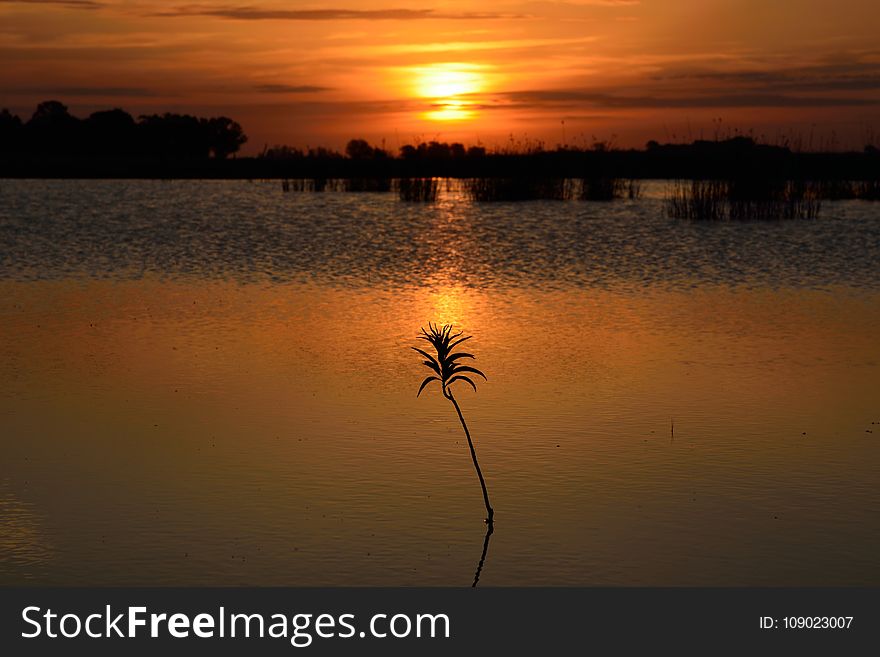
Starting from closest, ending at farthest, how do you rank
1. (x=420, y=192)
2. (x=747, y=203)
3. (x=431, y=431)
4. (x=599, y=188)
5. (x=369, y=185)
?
(x=431, y=431)
(x=747, y=203)
(x=599, y=188)
(x=420, y=192)
(x=369, y=185)

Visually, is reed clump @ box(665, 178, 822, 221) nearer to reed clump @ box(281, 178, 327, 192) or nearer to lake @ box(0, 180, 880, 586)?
lake @ box(0, 180, 880, 586)

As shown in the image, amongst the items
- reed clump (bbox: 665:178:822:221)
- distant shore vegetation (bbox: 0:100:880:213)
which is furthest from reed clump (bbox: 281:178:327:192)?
reed clump (bbox: 665:178:822:221)

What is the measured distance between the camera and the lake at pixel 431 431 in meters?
7.24

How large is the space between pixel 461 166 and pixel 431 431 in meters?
41.7

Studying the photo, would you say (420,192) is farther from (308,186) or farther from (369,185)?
(308,186)

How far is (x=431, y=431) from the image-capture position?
33.2ft

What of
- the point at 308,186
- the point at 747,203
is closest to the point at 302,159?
the point at 308,186

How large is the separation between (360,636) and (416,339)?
889cm

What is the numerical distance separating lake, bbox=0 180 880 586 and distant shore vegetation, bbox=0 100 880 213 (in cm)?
1786

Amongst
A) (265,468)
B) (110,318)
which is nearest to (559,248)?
(110,318)

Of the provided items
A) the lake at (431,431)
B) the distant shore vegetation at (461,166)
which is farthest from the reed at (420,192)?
the lake at (431,431)

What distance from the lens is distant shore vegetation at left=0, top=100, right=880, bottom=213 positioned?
41.2 meters

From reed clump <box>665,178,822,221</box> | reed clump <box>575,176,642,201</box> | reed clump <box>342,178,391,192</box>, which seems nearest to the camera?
reed clump <box>665,178,822,221</box>

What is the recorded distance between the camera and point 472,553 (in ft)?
23.9
